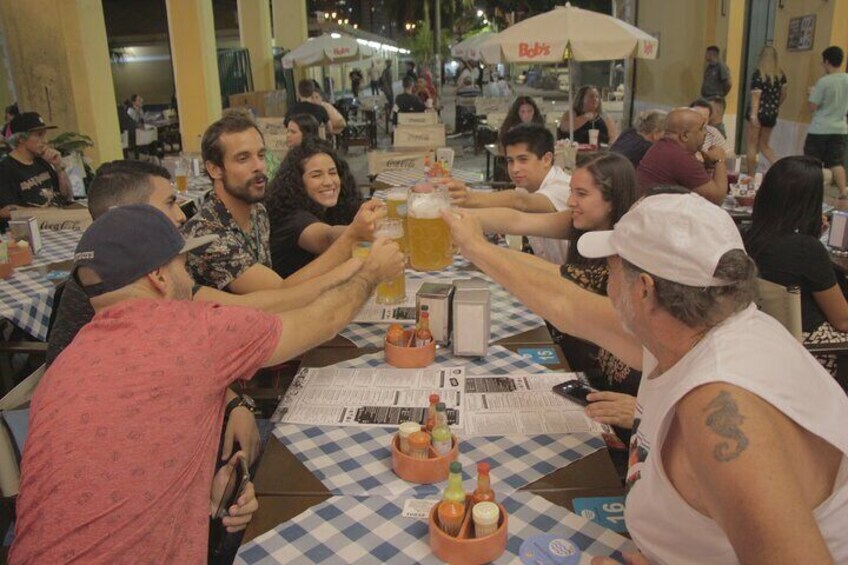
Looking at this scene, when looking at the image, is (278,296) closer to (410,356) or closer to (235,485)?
(410,356)

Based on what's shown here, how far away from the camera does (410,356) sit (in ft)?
7.83

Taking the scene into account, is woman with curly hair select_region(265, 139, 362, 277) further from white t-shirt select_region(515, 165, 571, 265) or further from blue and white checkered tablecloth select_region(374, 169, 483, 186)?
blue and white checkered tablecloth select_region(374, 169, 483, 186)

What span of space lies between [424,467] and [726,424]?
0.84 m

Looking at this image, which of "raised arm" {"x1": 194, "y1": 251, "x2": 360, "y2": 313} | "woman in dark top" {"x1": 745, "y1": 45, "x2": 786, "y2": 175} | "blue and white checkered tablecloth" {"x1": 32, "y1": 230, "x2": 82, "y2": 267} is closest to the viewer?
"raised arm" {"x1": 194, "y1": 251, "x2": 360, "y2": 313}

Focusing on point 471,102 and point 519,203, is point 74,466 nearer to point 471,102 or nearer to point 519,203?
point 519,203

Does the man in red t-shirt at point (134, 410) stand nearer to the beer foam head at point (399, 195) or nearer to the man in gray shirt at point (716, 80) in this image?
the beer foam head at point (399, 195)

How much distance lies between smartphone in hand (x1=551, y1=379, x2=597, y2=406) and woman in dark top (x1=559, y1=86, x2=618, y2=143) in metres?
6.64

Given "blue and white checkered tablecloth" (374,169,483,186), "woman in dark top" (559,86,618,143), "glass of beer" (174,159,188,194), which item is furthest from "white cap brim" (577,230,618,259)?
"woman in dark top" (559,86,618,143)

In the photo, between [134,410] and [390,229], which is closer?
[134,410]

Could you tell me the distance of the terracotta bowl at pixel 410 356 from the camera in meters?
2.39

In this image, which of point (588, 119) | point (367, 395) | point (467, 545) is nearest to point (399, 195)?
point (367, 395)

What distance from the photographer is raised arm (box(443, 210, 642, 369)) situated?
208 centimetres

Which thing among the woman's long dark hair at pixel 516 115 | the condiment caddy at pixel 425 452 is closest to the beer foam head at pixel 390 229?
the condiment caddy at pixel 425 452

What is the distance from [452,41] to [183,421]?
1459 inches
